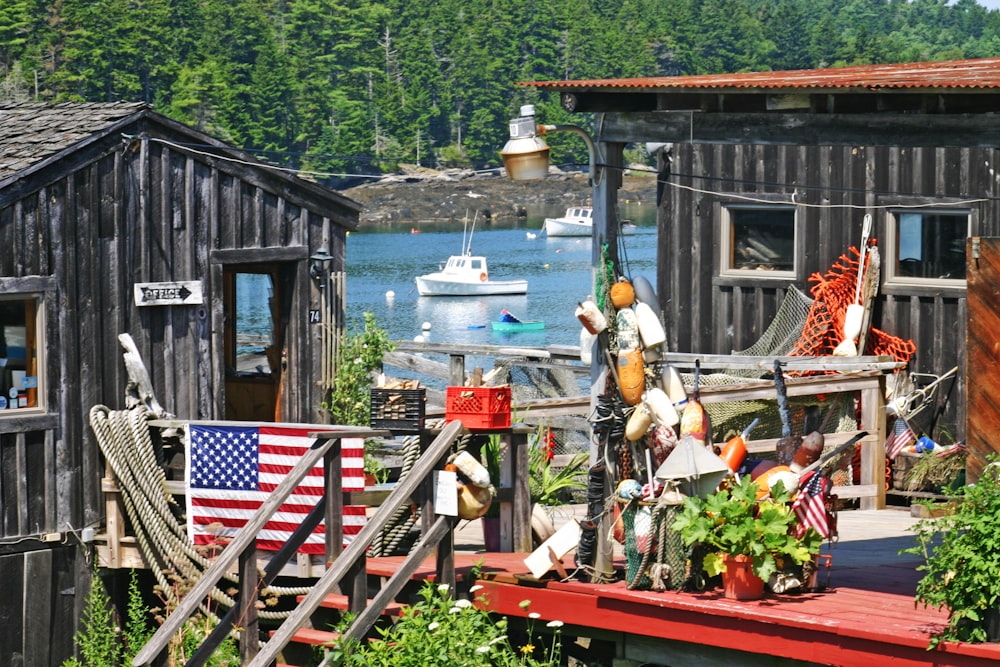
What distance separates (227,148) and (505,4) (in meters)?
153

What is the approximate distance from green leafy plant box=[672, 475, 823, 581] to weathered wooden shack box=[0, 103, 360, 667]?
5.62 meters

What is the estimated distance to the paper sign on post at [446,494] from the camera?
12125 mm

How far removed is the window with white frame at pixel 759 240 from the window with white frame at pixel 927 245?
124cm

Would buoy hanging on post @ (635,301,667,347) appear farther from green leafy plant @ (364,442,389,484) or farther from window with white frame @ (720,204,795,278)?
window with white frame @ (720,204,795,278)

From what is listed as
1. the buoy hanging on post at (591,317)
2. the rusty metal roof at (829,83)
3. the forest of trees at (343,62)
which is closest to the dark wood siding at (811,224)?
the rusty metal roof at (829,83)

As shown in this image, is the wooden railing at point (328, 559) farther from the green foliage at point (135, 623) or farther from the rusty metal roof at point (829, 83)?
the rusty metal roof at point (829, 83)

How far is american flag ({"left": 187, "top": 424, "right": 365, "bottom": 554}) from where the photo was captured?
13.7 metres

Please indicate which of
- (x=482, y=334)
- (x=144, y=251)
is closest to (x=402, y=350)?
(x=144, y=251)

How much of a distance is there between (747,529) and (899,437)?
7.87 meters

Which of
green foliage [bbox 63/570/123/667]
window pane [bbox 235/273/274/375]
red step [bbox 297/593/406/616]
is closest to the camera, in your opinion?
red step [bbox 297/593/406/616]

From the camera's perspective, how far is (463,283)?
7869cm

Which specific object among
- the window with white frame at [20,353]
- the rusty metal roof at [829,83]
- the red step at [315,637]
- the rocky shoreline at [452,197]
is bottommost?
the red step at [315,637]

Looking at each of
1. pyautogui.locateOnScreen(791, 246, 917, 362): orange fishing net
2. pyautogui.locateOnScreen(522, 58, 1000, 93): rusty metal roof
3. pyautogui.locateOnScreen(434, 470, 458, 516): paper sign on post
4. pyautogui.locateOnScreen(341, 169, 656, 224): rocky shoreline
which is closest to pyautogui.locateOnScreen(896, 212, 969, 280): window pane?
pyautogui.locateOnScreen(791, 246, 917, 362): orange fishing net

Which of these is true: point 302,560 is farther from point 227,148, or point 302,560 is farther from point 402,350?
point 402,350
